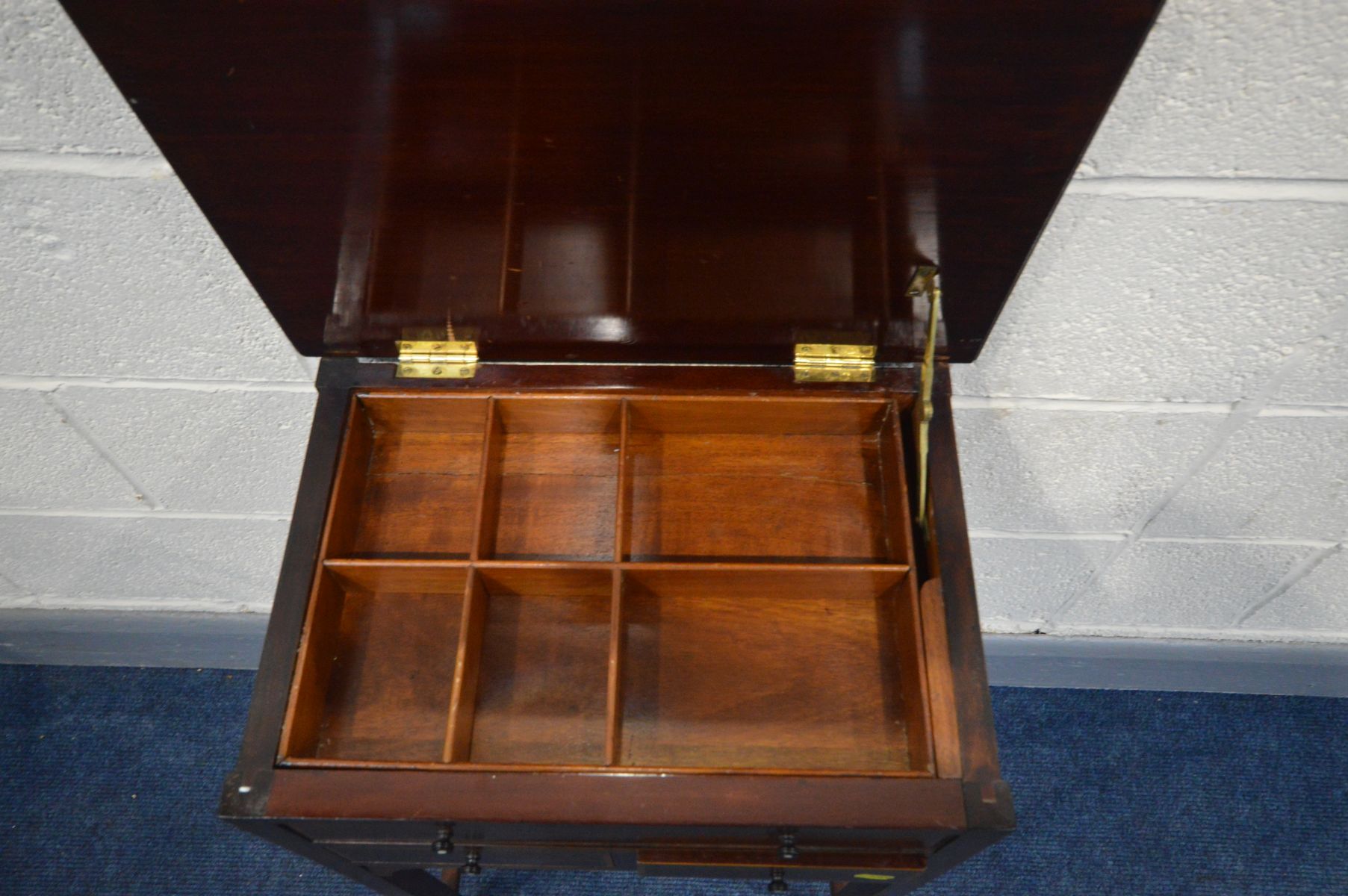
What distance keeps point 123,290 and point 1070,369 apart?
101cm

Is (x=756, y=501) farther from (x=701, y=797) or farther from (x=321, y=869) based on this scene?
(x=321, y=869)

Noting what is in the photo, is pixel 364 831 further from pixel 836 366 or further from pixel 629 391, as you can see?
pixel 836 366

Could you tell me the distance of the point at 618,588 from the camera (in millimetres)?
753

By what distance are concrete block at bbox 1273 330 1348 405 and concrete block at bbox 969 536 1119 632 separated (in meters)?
0.37

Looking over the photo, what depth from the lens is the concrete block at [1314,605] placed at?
1.31 m

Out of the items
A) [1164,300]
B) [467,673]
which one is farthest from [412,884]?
[1164,300]

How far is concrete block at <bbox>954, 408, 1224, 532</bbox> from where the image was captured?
104 cm

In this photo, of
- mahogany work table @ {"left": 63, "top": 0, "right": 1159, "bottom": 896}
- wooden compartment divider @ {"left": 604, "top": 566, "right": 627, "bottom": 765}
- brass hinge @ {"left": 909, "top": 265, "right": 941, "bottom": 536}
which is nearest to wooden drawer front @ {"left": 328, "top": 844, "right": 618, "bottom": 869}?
mahogany work table @ {"left": 63, "top": 0, "right": 1159, "bottom": 896}

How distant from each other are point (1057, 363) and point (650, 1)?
2.11 feet

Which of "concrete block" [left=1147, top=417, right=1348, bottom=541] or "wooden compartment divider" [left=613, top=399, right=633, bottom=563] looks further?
"concrete block" [left=1147, top=417, right=1348, bottom=541]

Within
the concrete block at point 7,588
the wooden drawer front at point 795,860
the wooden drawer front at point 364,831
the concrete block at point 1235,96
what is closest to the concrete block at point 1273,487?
the concrete block at point 1235,96

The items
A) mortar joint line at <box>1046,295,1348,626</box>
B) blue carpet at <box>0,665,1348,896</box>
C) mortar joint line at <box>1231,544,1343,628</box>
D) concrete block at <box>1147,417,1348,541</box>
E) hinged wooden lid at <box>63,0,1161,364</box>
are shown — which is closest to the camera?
hinged wooden lid at <box>63,0,1161,364</box>

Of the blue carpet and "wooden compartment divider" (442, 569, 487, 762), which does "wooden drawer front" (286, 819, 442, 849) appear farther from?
the blue carpet

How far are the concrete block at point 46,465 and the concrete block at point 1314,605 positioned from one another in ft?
5.72
